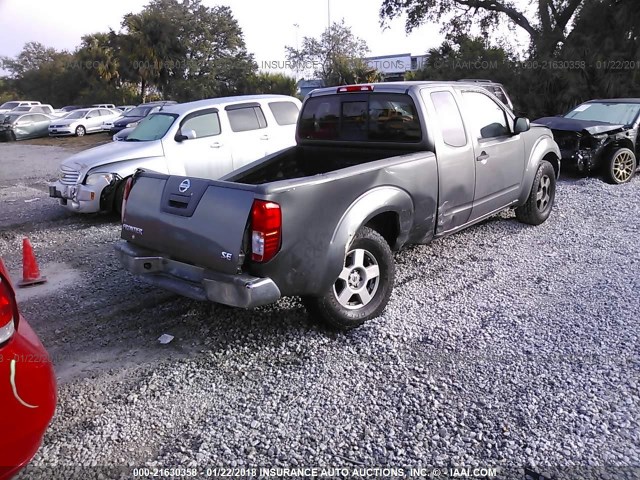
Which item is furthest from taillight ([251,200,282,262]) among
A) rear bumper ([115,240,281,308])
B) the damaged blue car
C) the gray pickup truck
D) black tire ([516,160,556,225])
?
the damaged blue car

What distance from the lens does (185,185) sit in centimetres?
378

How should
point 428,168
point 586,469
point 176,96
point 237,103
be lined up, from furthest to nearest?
point 176,96 → point 237,103 → point 428,168 → point 586,469

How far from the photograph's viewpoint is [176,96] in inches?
1742

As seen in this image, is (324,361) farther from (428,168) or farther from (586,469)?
(428,168)

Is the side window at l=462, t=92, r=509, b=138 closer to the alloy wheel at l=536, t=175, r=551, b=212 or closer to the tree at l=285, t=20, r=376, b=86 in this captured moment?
the alloy wheel at l=536, t=175, r=551, b=212

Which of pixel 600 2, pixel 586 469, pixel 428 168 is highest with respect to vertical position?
pixel 600 2

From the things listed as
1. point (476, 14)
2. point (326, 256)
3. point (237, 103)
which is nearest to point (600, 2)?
point (476, 14)

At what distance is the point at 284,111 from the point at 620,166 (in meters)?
6.35

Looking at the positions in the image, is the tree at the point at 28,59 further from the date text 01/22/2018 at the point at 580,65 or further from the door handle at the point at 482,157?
the door handle at the point at 482,157

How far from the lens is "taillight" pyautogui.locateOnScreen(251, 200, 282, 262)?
10.9 feet

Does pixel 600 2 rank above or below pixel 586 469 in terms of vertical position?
above

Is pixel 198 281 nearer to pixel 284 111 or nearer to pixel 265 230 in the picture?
pixel 265 230

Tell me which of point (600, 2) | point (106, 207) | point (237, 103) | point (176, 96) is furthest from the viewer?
point (176, 96)

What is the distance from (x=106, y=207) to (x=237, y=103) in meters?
2.83
